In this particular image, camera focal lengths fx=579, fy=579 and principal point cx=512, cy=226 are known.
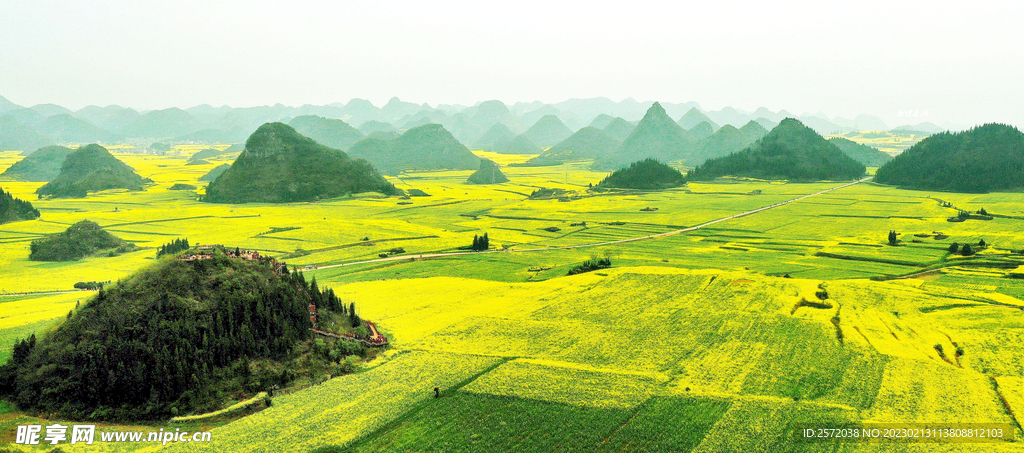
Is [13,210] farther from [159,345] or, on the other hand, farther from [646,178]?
[646,178]

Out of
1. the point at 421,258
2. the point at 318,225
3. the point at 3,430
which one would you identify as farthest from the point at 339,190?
the point at 3,430

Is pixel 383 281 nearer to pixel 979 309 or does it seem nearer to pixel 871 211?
pixel 979 309

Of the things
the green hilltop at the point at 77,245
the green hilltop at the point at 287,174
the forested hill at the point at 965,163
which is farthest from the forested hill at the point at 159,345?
the forested hill at the point at 965,163

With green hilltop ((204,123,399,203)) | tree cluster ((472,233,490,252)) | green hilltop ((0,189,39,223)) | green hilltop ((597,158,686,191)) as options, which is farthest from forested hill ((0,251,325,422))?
green hilltop ((597,158,686,191))

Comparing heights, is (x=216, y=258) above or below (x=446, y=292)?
above

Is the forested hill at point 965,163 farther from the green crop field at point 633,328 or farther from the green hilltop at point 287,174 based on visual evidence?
the green hilltop at point 287,174

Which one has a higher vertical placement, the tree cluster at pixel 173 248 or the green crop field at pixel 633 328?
the tree cluster at pixel 173 248
